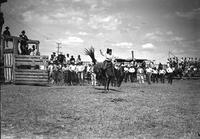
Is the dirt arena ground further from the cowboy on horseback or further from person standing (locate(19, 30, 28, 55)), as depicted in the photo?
person standing (locate(19, 30, 28, 55))

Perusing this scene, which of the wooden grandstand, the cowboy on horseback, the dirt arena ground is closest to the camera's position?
the dirt arena ground

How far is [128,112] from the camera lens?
811 cm

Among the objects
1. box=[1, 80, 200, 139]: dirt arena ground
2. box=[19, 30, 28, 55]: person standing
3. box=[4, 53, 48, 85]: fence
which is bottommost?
box=[1, 80, 200, 139]: dirt arena ground

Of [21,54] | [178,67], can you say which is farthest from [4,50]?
[178,67]

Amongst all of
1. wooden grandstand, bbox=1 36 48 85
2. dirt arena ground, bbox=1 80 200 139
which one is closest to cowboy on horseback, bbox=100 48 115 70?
wooden grandstand, bbox=1 36 48 85

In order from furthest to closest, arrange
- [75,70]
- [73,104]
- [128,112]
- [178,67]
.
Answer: [178,67], [75,70], [73,104], [128,112]

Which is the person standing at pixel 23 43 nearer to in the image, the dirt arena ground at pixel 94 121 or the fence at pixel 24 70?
the fence at pixel 24 70

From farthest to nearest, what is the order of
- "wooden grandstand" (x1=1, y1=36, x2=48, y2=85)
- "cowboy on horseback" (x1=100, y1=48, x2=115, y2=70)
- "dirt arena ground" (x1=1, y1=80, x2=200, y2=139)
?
"wooden grandstand" (x1=1, y1=36, x2=48, y2=85), "cowboy on horseback" (x1=100, y1=48, x2=115, y2=70), "dirt arena ground" (x1=1, y1=80, x2=200, y2=139)

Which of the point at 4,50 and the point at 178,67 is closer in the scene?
the point at 4,50

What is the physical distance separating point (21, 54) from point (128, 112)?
12189 mm

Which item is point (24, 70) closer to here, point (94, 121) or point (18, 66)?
point (18, 66)

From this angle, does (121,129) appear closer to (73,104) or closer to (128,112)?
(128,112)

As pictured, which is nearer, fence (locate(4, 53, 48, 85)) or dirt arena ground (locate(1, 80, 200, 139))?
dirt arena ground (locate(1, 80, 200, 139))

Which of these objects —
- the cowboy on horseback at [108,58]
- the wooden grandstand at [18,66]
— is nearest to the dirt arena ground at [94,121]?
the cowboy on horseback at [108,58]
